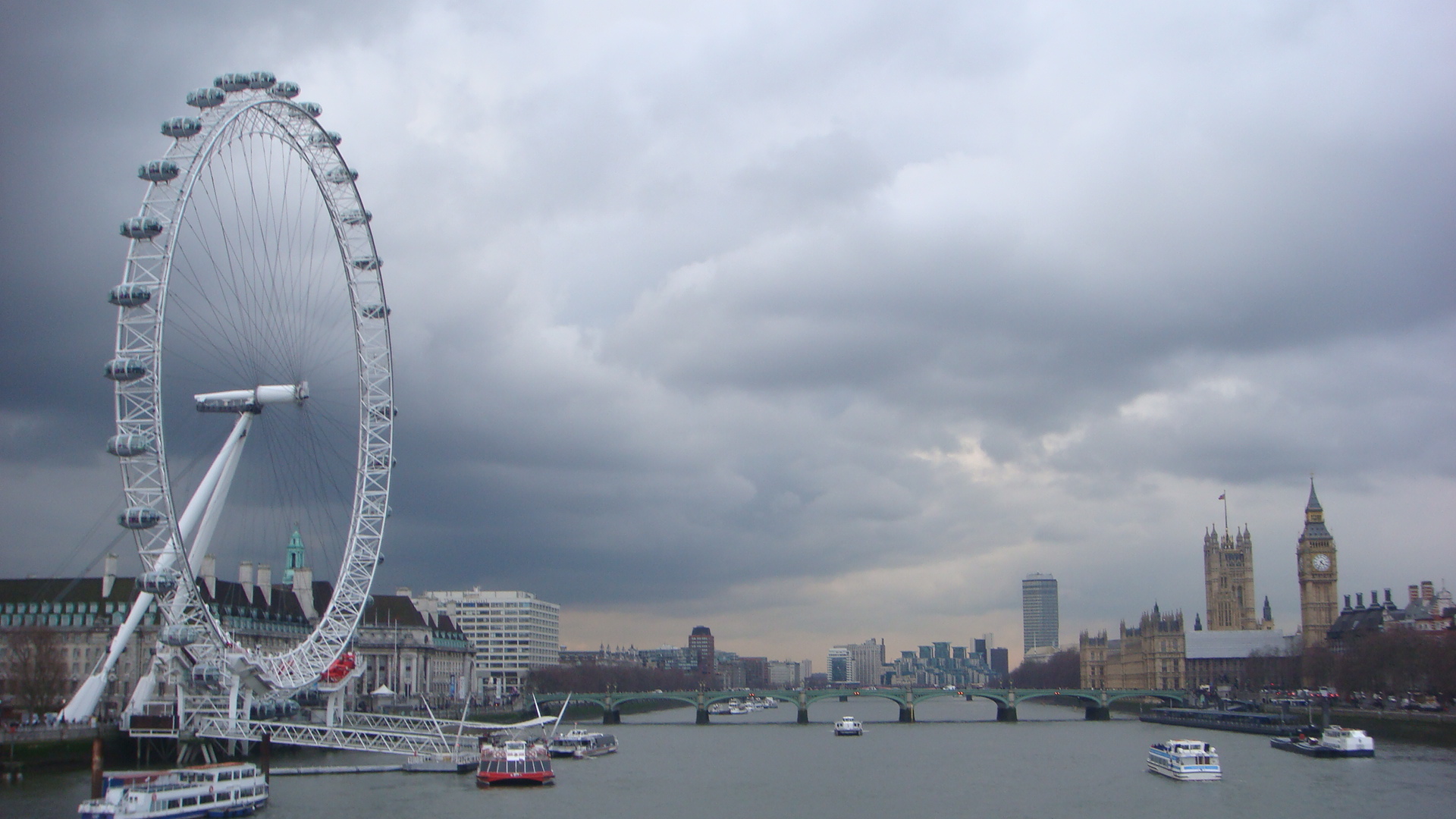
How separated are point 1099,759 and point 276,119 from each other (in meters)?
56.8

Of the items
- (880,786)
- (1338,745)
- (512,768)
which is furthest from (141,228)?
(1338,745)

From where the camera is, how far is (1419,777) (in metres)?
61.3

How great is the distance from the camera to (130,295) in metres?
50.0

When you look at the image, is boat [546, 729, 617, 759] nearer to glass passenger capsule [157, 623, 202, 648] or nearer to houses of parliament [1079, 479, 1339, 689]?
glass passenger capsule [157, 623, 202, 648]

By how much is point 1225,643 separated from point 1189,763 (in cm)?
13461

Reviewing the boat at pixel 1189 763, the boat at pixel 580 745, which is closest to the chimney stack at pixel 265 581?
the boat at pixel 580 745

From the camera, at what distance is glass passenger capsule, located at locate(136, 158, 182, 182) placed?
50.0 metres

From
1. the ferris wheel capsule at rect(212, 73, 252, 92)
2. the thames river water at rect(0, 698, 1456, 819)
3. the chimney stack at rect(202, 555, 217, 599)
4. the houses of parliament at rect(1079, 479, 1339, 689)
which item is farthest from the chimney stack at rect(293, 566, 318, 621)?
the houses of parliament at rect(1079, 479, 1339, 689)

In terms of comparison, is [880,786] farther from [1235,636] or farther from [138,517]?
[1235,636]

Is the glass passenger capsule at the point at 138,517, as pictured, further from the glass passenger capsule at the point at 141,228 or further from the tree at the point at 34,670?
the tree at the point at 34,670

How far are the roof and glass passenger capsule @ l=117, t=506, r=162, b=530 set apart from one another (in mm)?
166220

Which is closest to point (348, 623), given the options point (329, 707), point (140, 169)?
point (329, 707)

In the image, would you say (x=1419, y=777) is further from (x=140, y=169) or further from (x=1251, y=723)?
(x=140, y=169)

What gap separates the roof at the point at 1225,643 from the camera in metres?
186
